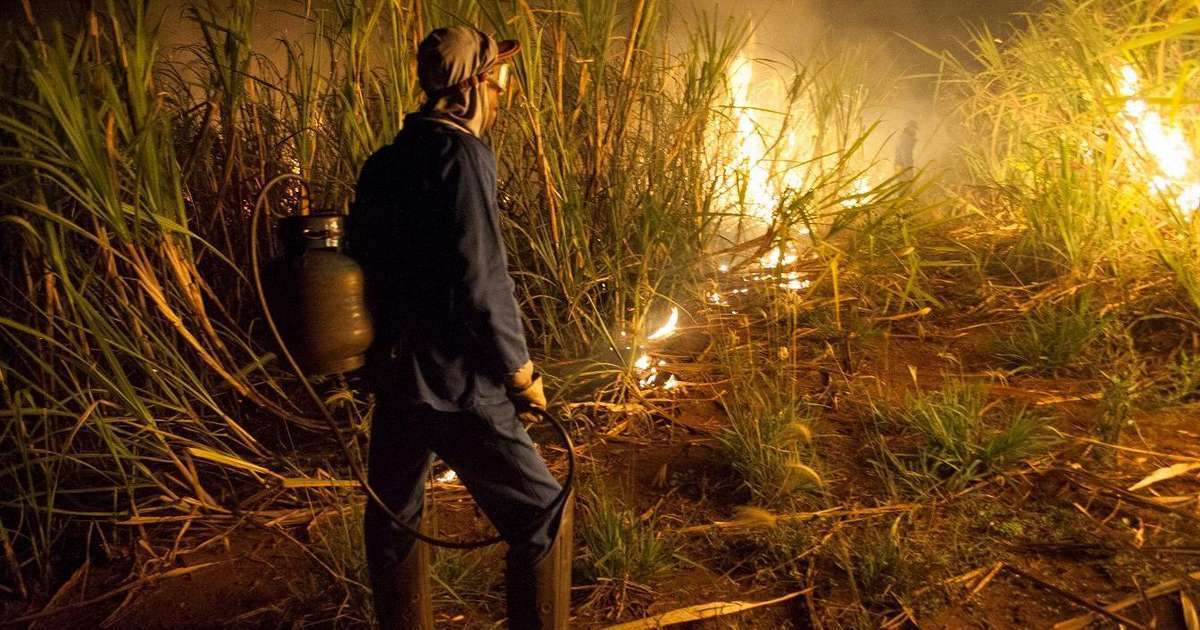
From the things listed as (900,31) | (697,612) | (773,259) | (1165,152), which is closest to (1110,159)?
(1165,152)

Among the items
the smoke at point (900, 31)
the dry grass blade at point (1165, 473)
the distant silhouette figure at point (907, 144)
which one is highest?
the smoke at point (900, 31)

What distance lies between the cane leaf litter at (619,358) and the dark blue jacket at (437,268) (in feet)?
1.46

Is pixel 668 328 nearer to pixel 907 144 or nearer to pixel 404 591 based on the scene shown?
pixel 404 591

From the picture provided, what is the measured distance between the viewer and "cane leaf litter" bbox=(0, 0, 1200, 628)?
1.90 metres

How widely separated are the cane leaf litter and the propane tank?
513mm

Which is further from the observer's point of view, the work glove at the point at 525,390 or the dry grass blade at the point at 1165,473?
the dry grass blade at the point at 1165,473

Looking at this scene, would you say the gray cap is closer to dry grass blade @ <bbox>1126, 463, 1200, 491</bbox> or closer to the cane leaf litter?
the cane leaf litter

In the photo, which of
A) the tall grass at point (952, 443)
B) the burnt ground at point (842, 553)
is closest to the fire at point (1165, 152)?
the burnt ground at point (842, 553)

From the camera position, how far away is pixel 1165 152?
3189 millimetres

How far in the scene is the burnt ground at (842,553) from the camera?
1.78 m

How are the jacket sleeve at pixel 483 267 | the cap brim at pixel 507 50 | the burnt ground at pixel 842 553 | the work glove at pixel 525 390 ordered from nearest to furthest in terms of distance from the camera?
1. the jacket sleeve at pixel 483 267
2. the work glove at pixel 525 390
3. the cap brim at pixel 507 50
4. the burnt ground at pixel 842 553

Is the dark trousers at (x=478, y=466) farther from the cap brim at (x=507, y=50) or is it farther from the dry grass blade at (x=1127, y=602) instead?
the dry grass blade at (x=1127, y=602)

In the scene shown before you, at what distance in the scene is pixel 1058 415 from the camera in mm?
2602

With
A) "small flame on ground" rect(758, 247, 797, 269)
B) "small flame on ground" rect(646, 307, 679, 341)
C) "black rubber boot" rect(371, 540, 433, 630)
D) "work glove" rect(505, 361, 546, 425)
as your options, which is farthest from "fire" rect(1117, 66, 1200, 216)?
"black rubber boot" rect(371, 540, 433, 630)
